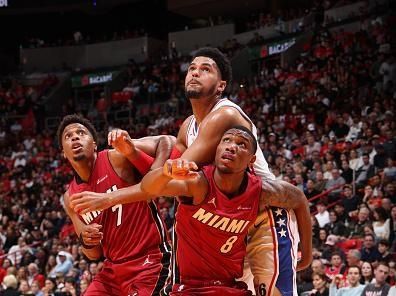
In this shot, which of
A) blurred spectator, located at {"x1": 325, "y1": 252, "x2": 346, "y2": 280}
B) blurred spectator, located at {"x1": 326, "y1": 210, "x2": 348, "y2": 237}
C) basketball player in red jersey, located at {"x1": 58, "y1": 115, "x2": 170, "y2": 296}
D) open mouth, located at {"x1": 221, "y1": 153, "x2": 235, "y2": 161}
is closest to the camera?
open mouth, located at {"x1": 221, "y1": 153, "x2": 235, "y2": 161}

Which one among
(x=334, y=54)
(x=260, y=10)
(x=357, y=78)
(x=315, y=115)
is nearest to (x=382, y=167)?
(x=315, y=115)

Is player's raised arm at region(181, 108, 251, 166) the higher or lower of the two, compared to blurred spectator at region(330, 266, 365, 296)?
higher

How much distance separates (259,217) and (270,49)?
17121mm

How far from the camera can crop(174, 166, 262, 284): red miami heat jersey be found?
410cm

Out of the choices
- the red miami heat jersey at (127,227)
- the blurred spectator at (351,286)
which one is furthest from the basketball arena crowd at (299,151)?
the red miami heat jersey at (127,227)

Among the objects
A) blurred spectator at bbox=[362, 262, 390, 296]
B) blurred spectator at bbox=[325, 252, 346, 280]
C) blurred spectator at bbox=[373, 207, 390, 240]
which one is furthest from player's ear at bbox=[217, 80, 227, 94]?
blurred spectator at bbox=[373, 207, 390, 240]

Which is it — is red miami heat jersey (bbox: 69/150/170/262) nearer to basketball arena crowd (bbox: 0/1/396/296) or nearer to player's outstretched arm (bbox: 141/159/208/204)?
player's outstretched arm (bbox: 141/159/208/204)

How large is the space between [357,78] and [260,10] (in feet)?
33.3

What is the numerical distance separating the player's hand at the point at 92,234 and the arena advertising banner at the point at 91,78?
2043cm

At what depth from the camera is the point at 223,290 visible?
416cm

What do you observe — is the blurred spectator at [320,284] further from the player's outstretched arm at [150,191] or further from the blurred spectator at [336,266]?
the player's outstretched arm at [150,191]

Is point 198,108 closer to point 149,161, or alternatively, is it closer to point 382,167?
point 149,161

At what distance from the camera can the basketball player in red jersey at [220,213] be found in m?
4.05

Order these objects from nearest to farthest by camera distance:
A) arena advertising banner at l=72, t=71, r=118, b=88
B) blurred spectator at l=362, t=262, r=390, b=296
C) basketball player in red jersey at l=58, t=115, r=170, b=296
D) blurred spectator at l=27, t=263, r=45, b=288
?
basketball player in red jersey at l=58, t=115, r=170, b=296 → blurred spectator at l=362, t=262, r=390, b=296 → blurred spectator at l=27, t=263, r=45, b=288 → arena advertising banner at l=72, t=71, r=118, b=88
